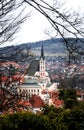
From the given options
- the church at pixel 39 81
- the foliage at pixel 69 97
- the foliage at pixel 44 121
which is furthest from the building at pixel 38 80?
the foliage at pixel 44 121

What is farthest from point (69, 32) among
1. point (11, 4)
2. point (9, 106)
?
point (9, 106)

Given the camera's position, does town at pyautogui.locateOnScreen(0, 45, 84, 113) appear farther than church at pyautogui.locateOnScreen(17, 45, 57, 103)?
No

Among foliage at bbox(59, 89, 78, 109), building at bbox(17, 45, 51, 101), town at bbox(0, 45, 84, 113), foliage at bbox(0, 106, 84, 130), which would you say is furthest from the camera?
building at bbox(17, 45, 51, 101)

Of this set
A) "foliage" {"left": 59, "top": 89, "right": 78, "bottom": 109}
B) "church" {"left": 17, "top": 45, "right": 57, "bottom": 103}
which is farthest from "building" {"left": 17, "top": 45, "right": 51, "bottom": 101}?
Result: "foliage" {"left": 59, "top": 89, "right": 78, "bottom": 109}

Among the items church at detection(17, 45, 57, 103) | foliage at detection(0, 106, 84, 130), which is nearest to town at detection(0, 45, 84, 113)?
church at detection(17, 45, 57, 103)

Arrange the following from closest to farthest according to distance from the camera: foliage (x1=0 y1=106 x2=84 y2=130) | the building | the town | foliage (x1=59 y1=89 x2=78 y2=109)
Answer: foliage (x1=0 y1=106 x2=84 y2=130) < the town < foliage (x1=59 y1=89 x2=78 y2=109) < the building

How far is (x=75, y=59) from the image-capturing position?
5266 mm

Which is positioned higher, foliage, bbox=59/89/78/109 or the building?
foliage, bbox=59/89/78/109

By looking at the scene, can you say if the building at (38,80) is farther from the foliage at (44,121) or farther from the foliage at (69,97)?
the foliage at (44,121)

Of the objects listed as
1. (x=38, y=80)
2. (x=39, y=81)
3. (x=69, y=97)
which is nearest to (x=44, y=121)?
(x=69, y=97)

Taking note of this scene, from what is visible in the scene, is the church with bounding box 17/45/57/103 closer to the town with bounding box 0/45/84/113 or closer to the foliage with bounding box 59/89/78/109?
the town with bounding box 0/45/84/113

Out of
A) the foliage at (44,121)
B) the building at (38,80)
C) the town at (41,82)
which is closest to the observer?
the foliage at (44,121)

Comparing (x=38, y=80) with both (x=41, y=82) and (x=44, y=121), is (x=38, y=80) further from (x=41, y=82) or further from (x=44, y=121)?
(x=44, y=121)

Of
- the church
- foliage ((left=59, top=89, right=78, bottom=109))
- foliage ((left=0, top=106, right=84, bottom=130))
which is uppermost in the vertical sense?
foliage ((left=0, top=106, right=84, bottom=130))
